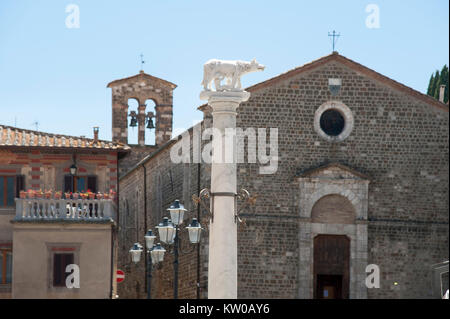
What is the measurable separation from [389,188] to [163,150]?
11.3 m

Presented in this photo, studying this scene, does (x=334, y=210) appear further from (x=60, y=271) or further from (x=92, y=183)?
(x=60, y=271)

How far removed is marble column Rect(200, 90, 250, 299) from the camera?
900 inches

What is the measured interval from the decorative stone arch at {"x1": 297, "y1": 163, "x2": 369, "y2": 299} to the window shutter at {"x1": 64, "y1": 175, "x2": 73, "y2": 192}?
26.5 ft

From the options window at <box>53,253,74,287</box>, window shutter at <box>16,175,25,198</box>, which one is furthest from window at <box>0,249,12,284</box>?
window shutter at <box>16,175,25,198</box>

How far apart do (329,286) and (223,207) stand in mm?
21262

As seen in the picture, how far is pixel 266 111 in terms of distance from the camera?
43.6 metres

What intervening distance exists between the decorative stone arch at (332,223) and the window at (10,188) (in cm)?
979

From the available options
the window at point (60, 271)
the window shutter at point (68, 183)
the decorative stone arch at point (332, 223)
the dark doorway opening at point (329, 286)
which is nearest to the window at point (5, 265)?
the window at point (60, 271)

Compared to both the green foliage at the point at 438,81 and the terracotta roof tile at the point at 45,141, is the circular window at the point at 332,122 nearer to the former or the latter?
the terracotta roof tile at the point at 45,141

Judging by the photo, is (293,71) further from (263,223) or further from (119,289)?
(119,289)

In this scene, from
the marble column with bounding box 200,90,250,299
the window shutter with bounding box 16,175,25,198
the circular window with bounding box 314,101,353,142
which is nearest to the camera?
the marble column with bounding box 200,90,250,299

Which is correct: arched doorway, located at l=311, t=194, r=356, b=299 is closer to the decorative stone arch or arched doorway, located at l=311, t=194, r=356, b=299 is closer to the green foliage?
the decorative stone arch

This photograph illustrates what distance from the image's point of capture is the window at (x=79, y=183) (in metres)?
41.2
